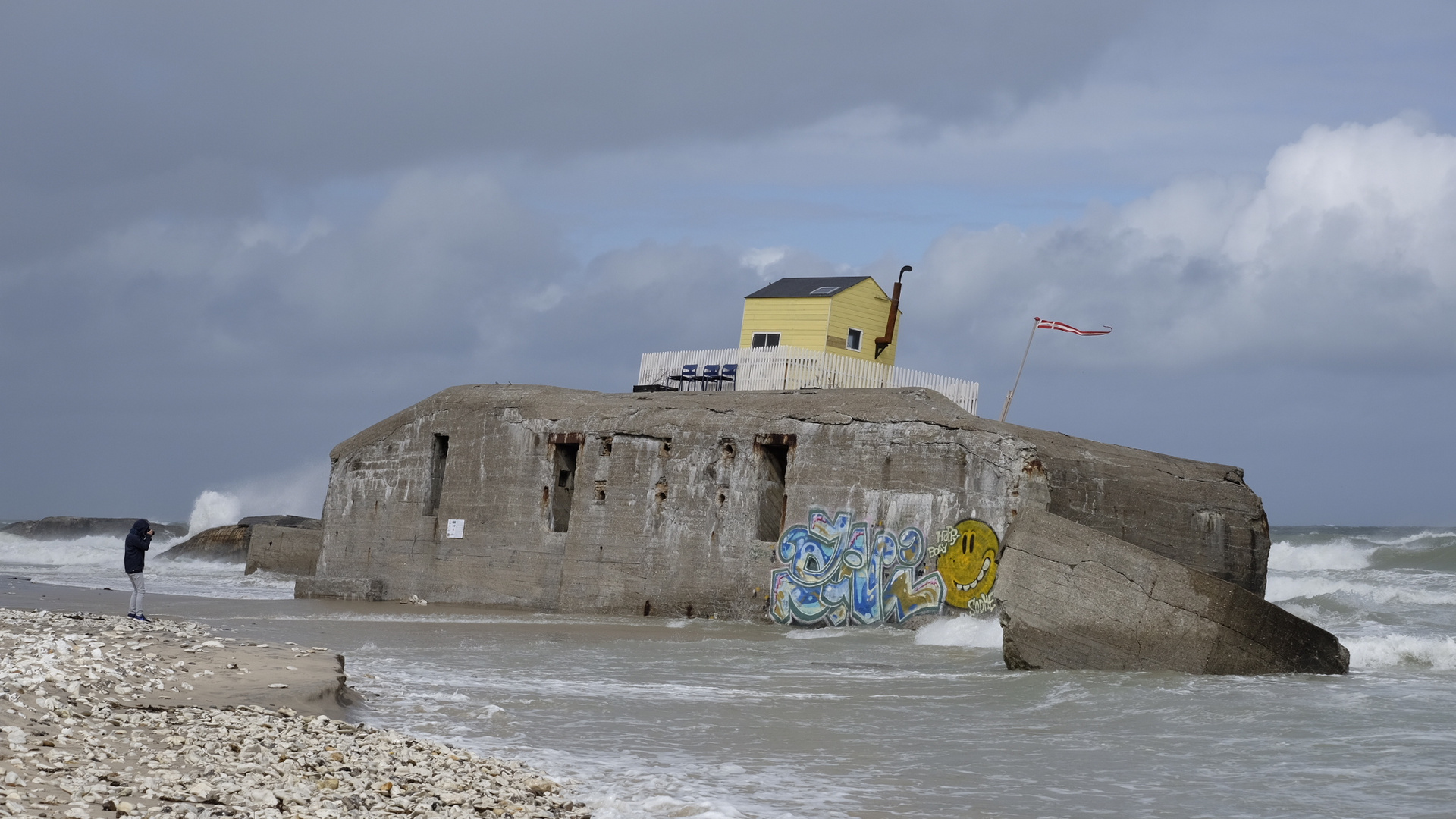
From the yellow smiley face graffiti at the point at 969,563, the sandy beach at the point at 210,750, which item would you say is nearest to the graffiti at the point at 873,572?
the yellow smiley face graffiti at the point at 969,563

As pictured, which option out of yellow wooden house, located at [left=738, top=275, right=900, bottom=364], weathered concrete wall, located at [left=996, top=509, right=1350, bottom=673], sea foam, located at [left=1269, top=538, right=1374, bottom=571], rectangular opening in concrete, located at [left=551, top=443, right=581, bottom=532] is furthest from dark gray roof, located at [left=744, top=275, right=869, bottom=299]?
sea foam, located at [left=1269, top=538, right=1374, bottom=571]

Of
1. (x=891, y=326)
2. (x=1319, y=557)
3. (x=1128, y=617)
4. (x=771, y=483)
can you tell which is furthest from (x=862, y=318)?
(x=1319, y=557)

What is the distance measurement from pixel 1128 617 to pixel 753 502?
6834mm

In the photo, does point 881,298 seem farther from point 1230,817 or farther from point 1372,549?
point 1372,549

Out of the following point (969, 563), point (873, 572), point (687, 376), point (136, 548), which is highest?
point (687, 376)

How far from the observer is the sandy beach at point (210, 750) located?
17.0 ft

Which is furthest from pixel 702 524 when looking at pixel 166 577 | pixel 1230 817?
pixel 166 577

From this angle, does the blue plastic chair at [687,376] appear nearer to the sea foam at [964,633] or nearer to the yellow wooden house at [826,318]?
the yellow wooden house at [826,318]

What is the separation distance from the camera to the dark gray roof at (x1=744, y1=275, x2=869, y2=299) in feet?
75.7

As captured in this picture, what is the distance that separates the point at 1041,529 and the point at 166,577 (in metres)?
22.6

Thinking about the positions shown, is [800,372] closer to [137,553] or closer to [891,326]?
[891,326]

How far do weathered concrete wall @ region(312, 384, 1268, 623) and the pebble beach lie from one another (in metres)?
8.46

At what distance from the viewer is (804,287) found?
2369 centimetres

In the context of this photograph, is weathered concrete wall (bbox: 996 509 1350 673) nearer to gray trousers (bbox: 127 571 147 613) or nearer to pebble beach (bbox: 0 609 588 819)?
pebble beach (bbox: 0 609 588 819)
